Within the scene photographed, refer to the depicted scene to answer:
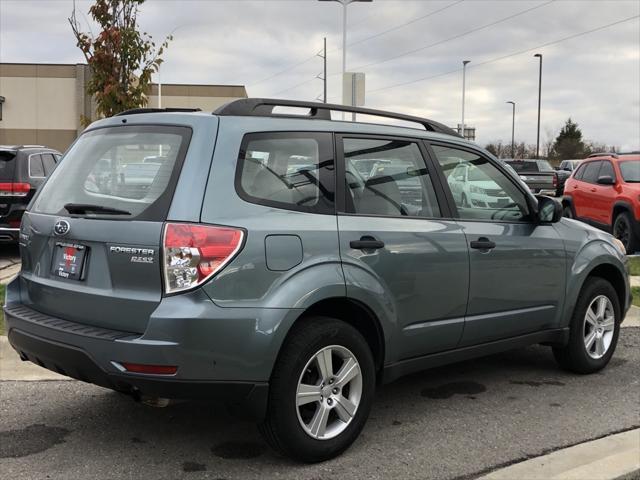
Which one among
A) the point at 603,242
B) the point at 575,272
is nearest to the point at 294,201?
the point at 575,272

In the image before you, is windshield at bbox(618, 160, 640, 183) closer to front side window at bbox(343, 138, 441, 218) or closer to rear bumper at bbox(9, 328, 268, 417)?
front side window at bbox(343, 138, 441, 218)

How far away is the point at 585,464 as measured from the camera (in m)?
3.57

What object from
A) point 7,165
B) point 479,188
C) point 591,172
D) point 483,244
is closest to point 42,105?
point 7,165

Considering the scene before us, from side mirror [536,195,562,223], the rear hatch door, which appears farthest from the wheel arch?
side mirror [536,195,562,223]

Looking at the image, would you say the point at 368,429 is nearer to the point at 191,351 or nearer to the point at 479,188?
Result: the point at 191,351

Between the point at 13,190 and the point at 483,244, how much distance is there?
830 centimetres

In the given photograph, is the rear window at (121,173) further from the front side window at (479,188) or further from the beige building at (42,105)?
the beige building at (42,105)

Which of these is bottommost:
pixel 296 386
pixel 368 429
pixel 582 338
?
pixel 368 429

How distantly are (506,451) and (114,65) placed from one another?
9.12 m

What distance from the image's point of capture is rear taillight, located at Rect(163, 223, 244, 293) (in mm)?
3111

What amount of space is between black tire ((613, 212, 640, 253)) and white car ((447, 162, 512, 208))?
305 inches

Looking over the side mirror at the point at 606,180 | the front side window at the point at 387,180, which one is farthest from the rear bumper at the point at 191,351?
the side mirror at the point at 606,180

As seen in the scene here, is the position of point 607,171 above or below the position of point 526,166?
below

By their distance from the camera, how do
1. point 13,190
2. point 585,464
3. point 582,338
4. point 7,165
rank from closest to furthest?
point 585,464 → point 582,338 → point 13,190 → point 7,165
